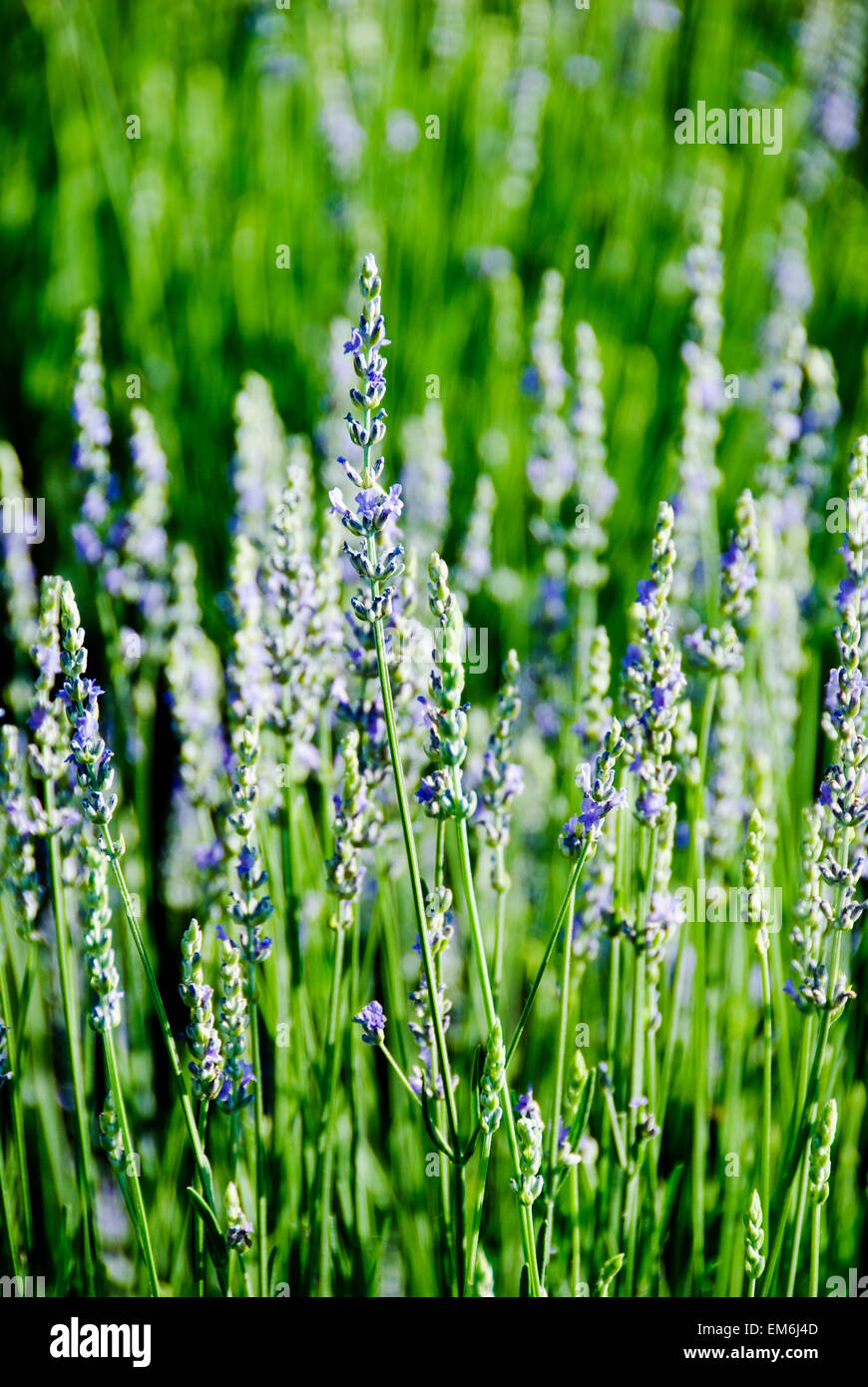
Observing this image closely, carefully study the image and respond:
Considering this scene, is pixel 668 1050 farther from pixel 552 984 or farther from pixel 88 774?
pixel 88 774

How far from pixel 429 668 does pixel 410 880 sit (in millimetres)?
318

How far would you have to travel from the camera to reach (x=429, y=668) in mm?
1510

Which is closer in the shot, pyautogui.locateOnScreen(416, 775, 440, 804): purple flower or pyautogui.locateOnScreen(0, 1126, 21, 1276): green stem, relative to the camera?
pyautogui.locateOnScreen(416, 775, 440, 804): purple flower

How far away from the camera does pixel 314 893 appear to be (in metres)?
1.73

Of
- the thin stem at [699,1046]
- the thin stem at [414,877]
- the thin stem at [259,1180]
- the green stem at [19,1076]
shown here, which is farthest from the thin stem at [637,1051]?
the green stem at [19,1076]

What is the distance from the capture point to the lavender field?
118cm

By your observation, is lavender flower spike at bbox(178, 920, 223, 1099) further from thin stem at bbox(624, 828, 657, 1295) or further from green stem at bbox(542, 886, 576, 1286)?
thin stem at bbox(624, 828, 657, 1295)

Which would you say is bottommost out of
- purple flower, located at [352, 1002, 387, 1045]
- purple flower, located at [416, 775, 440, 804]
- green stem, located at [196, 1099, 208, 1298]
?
green stem, located at [196, 1099, 208, 1298]

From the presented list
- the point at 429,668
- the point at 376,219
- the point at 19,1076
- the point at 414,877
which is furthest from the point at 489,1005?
the point at 376,219

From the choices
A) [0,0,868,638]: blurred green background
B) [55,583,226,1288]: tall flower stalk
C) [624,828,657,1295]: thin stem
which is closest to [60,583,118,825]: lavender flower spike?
[55,583,226,1288]: tall flower stalk

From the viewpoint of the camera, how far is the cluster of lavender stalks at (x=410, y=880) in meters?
1.05

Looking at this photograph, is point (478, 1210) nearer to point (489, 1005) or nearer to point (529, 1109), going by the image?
point (529, 1109)

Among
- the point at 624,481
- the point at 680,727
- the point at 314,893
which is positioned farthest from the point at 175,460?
the point at 680,727

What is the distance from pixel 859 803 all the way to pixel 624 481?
5.90 ft
